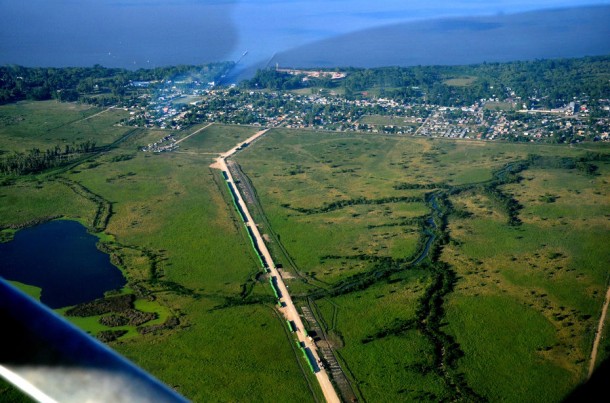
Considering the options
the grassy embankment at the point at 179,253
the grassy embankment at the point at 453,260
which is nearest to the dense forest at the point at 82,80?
the grassy embankment at the point at 179,253

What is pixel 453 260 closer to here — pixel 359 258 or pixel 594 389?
pixel 359 258

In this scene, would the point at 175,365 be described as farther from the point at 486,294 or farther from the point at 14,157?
the point at 14,157

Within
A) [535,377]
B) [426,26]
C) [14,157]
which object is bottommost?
[535,377]

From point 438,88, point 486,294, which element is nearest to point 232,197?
point 486,294

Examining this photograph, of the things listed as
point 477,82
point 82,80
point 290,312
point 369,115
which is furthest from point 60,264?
point 477,82

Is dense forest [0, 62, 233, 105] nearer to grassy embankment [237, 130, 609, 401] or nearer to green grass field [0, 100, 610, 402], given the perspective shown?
green grass field [0, 100, 610, 402]

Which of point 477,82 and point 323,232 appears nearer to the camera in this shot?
point 323,232

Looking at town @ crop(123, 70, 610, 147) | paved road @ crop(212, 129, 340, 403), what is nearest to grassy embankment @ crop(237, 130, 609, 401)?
paved road @ crop(212, 129, 340, 403)
